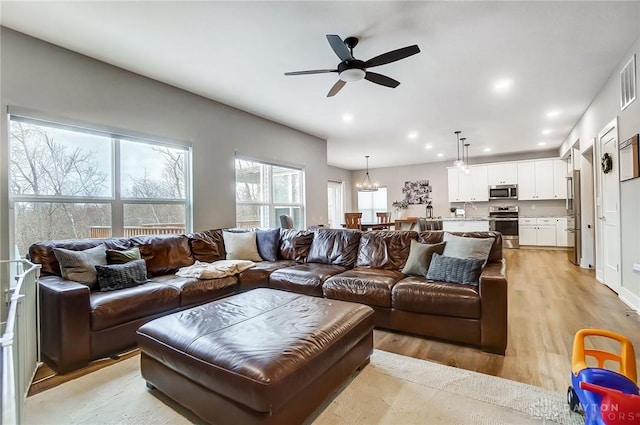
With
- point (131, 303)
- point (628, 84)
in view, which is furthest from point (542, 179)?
point (131, 303)

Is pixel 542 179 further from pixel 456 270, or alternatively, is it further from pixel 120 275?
pixel 120 275

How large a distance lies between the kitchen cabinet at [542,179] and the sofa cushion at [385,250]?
6757 mm

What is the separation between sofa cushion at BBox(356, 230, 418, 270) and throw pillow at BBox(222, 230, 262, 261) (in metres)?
1.41

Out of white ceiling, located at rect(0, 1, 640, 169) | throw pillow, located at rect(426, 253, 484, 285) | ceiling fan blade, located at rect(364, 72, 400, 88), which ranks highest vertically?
white ceiling, located at rect(0, 1, 640, 169)

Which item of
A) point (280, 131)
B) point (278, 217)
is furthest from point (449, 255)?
point (280, 131)

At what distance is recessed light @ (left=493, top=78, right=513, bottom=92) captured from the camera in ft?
13.0

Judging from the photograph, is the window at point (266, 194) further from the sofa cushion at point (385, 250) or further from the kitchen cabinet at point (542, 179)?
the kitchen cabinet at point (542, 179)

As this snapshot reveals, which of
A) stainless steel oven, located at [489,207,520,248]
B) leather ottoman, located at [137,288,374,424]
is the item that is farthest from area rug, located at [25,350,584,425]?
stainless steel oven, located at [489,207,520,248]

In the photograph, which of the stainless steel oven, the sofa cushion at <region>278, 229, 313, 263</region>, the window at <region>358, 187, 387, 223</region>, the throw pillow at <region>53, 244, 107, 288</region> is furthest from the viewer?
the window at <region>358, 187, 387, 223</region>

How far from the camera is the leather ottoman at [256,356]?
A: 1403 millimetres

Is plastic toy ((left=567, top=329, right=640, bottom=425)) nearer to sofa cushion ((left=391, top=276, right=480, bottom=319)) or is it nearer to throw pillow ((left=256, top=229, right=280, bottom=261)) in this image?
sofa cushion ((left=391, top=276, right=480, bottom=319))

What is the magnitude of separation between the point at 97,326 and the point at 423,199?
9.51 metres

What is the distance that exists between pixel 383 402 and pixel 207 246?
2875mm

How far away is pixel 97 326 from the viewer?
7.69 feet
